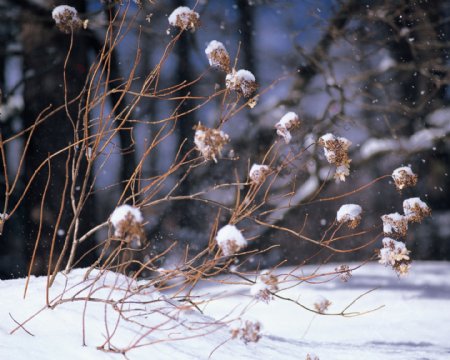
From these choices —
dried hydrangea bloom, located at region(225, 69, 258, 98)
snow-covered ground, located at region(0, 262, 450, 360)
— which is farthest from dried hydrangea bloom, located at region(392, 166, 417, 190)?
dried hydrangea bloom, located at region(225, 69, 258, 98)

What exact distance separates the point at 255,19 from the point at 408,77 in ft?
6.00

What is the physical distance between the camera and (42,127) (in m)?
4.48

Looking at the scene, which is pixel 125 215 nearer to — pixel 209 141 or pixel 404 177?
pixel 209 141

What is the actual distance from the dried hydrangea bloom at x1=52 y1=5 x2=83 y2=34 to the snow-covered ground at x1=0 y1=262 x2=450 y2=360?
→ 0.97 metres

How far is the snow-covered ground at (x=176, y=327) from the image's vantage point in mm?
2037

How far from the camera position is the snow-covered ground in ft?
6.68

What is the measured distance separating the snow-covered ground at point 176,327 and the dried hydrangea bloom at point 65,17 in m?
0.97

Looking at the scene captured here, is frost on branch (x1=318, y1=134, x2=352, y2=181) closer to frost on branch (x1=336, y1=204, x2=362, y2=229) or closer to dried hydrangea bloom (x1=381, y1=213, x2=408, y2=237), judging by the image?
frost on branch (x1=336, y1=204, x2=362, y2=229)

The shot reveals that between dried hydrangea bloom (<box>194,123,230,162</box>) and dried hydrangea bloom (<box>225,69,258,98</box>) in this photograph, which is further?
dried hydrangea bloom (<box>225,69,258,98</box>)

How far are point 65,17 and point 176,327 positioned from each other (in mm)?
1305

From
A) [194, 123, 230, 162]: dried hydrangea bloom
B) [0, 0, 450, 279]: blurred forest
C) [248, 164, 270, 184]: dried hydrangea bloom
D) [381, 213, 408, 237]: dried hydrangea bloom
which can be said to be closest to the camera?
[194, 123, 230, 162]: dried hydrangea bloom

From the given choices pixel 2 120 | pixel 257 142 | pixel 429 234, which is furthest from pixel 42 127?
pixel 429 234

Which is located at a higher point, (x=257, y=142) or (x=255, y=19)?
(x=255, y=19)

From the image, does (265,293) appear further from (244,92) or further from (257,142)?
(257,142)
